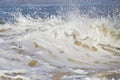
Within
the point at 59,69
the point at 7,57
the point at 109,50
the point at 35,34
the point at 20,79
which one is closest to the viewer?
the point at 20,79

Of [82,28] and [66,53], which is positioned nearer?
[66,53]

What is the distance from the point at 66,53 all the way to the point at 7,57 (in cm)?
131

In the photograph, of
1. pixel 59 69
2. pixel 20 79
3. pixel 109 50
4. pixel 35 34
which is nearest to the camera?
pixel 20 79

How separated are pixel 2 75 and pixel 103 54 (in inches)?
109

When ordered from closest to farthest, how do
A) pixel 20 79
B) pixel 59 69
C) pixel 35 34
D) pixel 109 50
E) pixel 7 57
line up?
pixel 20 79 → pixel 59 69 → pixel 7 57 → pixel 109 50 → pixel 35 34

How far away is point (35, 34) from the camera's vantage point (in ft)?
30.2

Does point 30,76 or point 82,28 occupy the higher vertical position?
point 82,28

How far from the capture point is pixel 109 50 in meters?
8.60

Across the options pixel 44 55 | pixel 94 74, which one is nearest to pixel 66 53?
pixel 44 55

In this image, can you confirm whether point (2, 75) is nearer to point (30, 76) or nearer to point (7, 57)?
point (30, 76)

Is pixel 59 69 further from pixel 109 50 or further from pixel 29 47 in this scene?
pixel 109 50

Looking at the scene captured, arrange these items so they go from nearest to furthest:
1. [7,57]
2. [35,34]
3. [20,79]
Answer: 1. [20,79]
2. [7,57]
3. [35,34]

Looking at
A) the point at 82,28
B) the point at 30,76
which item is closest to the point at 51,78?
the point at 30,76

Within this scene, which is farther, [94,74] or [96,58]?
[96,58]
